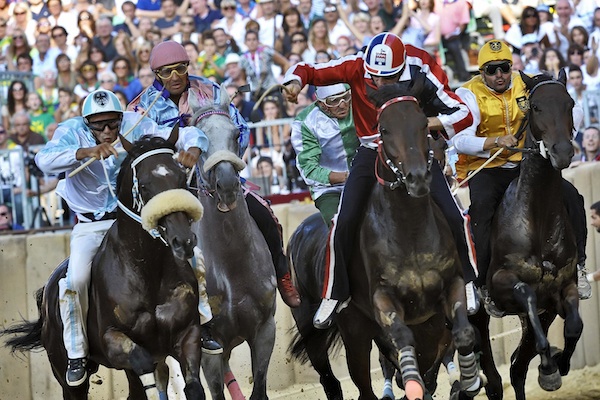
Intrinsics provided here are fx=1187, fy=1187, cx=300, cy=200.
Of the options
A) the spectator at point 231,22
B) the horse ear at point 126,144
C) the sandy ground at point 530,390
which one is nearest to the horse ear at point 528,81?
the horse ear at point 126,144

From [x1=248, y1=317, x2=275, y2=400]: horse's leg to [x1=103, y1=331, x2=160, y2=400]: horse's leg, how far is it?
4.11ft

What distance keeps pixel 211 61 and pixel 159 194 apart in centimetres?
→ 964

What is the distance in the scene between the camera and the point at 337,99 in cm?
968

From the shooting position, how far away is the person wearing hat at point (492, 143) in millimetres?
9281

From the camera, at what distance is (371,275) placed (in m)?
7.79

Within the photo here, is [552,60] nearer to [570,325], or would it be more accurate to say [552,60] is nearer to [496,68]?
[496,68]

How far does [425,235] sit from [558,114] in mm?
1624

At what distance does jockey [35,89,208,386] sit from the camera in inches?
315

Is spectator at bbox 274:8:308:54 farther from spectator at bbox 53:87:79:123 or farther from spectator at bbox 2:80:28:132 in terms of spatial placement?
Answer: spectator at bbox 2:80:28:132

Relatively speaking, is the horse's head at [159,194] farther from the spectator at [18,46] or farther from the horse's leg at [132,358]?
the spectator at [18,46]

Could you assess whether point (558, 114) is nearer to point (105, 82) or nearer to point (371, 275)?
point (371, 275)

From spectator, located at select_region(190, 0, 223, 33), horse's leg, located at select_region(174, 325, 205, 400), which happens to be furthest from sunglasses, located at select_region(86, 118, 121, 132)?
spectator, located at select_region(190, 0, 223, 33)

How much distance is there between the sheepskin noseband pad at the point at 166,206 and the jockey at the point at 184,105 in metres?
1.99

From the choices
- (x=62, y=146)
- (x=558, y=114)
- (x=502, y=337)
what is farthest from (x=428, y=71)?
(x=502, y=337)
